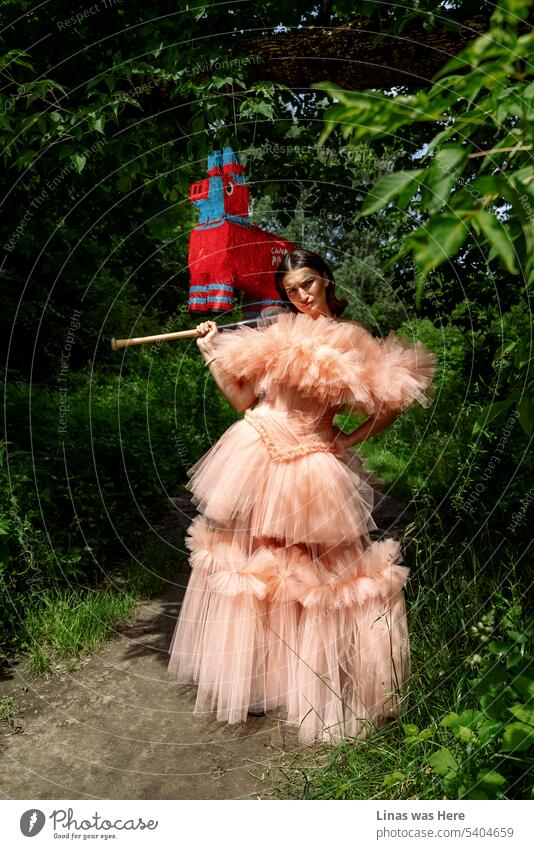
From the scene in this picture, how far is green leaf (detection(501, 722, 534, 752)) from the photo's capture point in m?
2.06

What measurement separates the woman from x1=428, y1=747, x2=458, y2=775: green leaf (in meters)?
0.62

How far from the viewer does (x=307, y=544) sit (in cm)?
317

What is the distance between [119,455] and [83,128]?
3399mm

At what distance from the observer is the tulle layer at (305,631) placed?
3.05 m

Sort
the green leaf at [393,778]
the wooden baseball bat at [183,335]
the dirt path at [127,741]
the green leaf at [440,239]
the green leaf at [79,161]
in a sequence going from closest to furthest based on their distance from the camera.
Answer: the green leaf at [440,239], the green leaf at [393,778], the dirt path at [127,741], the wooden baseball bat at [183,335], the green leaf at [79,161]

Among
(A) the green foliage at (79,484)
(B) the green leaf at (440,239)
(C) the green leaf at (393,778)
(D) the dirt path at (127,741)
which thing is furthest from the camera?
(A) the green foliage at (79,484)

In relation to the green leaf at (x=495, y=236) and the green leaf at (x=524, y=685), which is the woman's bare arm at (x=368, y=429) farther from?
the green leaf at (x=495, y=236)

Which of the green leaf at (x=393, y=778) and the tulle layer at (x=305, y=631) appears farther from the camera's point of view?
the tulle layer at (x=305, y=631)

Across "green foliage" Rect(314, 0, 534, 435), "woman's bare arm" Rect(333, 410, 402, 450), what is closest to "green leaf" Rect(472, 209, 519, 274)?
"green foliage" Rect(314, 0, 534, 435)

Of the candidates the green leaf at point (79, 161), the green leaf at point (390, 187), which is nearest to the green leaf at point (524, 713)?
the green leaf at point (390, 187)

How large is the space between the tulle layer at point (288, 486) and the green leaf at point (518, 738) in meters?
1.19

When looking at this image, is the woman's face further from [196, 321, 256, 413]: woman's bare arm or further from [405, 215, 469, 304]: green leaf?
[405, 215, 469, 304]: green leaf

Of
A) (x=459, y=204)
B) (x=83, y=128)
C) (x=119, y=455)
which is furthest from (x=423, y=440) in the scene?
(x=459, y=204)

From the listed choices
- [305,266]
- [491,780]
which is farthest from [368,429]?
[491,780]
